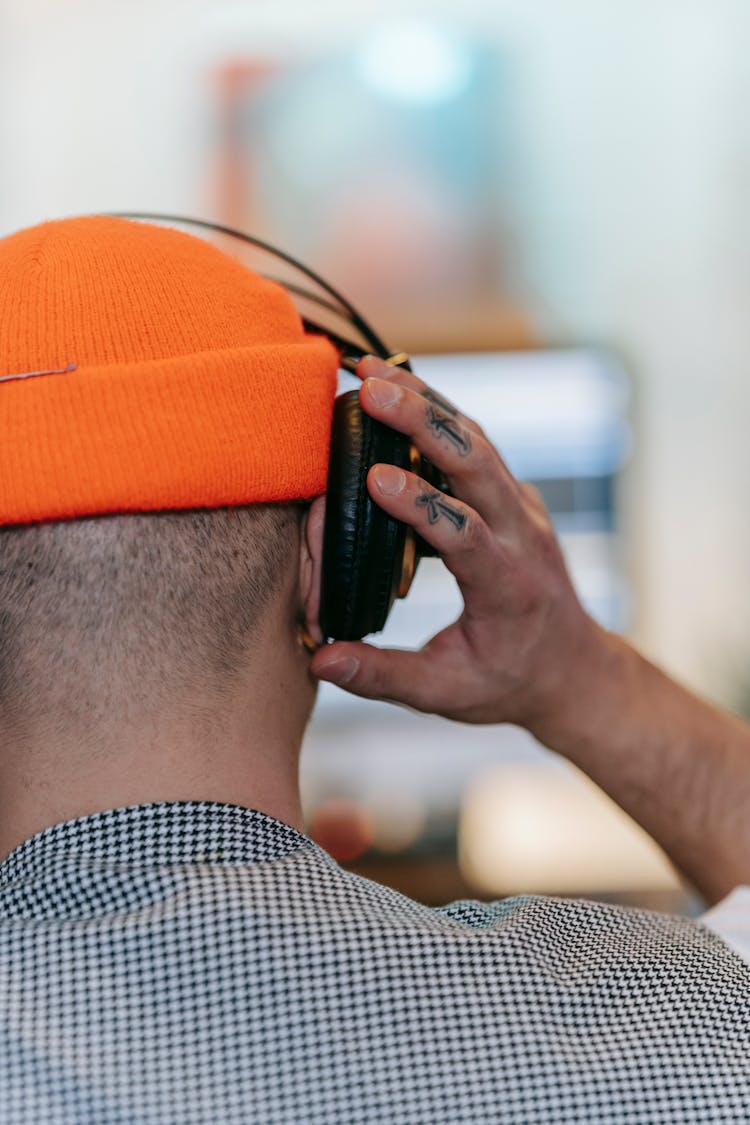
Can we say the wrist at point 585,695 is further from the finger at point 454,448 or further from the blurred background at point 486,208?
the blurred background at point 486,208

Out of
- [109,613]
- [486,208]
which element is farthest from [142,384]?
[486,208]

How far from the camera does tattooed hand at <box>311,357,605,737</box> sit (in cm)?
86

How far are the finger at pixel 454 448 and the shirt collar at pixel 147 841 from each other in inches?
12.0

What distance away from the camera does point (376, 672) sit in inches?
38.6

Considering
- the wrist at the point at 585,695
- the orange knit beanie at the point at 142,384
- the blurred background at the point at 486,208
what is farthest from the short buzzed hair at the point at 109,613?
the blurred background at the point at 486,208

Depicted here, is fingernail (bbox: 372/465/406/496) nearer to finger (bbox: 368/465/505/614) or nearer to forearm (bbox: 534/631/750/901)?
finger (bbox: 368/465/505/614)

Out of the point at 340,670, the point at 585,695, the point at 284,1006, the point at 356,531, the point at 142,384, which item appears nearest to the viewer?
the point at 284,1006

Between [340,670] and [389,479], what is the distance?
0.57ft

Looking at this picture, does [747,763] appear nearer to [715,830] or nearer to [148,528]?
[715,830]

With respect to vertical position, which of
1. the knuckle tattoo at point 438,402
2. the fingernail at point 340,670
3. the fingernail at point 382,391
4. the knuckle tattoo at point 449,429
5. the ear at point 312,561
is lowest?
the fingernail at point 340,670

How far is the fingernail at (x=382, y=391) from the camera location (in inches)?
32.6

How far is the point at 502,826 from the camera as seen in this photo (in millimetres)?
3033

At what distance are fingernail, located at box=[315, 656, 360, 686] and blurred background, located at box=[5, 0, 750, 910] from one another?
6.80 ft

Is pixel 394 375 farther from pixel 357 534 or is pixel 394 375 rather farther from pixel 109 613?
pixel 109 613
